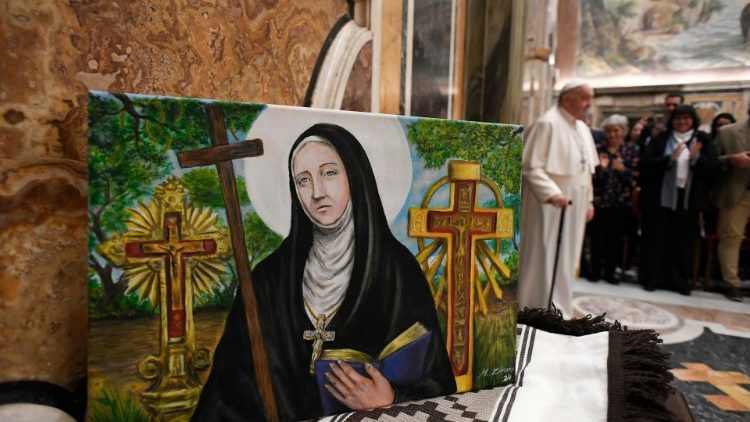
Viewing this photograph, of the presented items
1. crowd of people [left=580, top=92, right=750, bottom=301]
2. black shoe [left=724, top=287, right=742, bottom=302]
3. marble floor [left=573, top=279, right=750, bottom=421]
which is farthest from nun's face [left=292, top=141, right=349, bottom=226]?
black shoe [left=724, top=287, right=742, bottom=302]

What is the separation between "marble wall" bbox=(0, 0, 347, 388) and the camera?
891mm

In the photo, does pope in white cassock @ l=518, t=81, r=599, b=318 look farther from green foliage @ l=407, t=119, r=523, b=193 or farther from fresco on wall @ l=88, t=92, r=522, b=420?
fresco on wall @ l=88, t=92, r=522, b=420

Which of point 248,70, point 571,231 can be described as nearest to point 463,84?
point 571,231

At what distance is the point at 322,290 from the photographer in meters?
1.01

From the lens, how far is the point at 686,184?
4152 mm

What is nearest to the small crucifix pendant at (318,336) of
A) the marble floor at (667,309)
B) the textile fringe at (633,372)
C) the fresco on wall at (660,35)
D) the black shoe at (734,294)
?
the textile fringe at (633,372)

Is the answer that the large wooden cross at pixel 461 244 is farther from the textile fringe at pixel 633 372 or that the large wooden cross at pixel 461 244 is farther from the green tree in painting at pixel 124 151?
the green tree in painting at pixel 124 151

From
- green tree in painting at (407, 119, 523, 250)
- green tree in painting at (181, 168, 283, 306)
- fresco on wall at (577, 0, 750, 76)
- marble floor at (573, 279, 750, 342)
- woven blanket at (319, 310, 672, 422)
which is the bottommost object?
marble floor at (573, 279, 750, 342)

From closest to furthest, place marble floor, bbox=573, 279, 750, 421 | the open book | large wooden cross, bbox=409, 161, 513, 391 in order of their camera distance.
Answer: the open book, large wooden cross, bbox=409, 161, 513, 391, marble floor, bbox=573, 279, 750, 421

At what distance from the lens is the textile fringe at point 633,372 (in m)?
1.08

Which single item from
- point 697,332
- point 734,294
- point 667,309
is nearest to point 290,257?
point 697,332

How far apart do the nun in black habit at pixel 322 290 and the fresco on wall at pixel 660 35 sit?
361 inches

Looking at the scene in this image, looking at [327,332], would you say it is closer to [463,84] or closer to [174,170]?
[174,170]

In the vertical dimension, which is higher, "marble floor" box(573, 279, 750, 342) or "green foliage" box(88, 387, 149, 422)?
"green foliage" box(88, 387, 149, 422)
